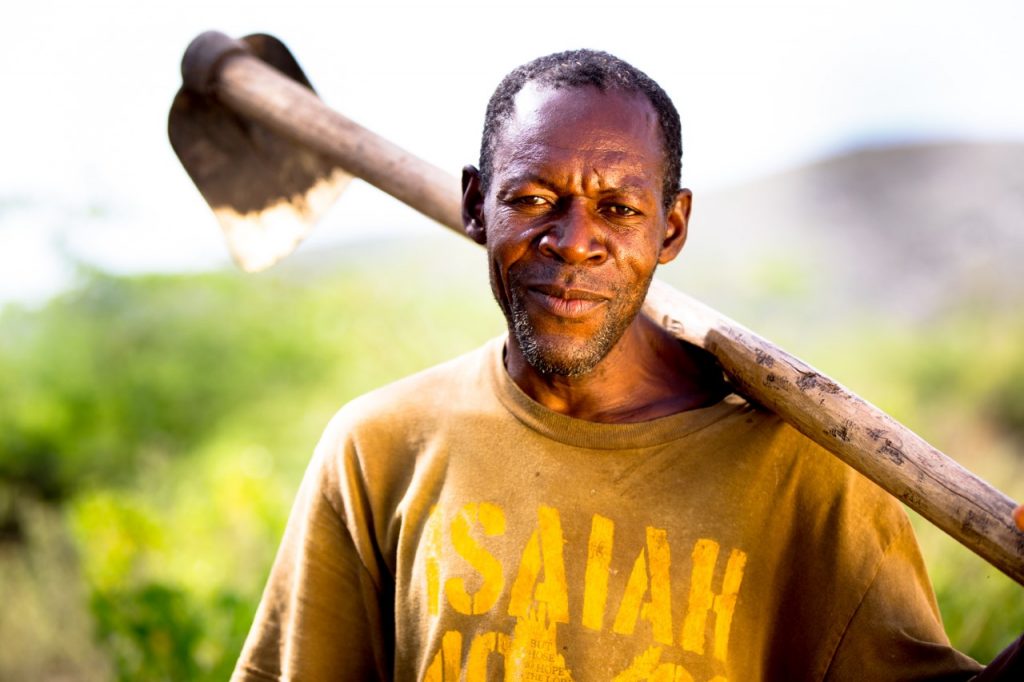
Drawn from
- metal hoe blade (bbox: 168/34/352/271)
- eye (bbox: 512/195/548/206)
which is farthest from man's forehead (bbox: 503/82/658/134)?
metal hoe blade (bbox: 168/34/352/271)

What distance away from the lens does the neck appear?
84.4 inches

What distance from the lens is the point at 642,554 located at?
202 centimetres

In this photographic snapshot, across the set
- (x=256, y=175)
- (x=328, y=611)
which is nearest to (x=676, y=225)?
(x=328, y=611)

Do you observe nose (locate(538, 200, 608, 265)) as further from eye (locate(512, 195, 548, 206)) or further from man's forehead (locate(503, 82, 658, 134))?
man's forehead (locate(503, 82, 658, 134))

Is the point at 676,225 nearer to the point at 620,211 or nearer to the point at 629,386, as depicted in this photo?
the point at 620,211

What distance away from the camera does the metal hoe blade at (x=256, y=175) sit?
2.98 m

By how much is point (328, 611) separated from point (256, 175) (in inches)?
50.1

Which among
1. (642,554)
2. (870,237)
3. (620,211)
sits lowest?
(870,237)

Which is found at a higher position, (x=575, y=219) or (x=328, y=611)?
(x=575, y=219)

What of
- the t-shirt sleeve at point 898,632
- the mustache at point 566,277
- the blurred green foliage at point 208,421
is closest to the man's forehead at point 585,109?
the mustache at point 566,277

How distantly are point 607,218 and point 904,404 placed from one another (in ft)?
19.1

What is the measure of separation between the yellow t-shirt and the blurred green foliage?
8.06 ft

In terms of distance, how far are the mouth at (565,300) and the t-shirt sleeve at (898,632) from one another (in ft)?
2.10

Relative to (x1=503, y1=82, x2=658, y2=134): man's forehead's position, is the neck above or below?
below
